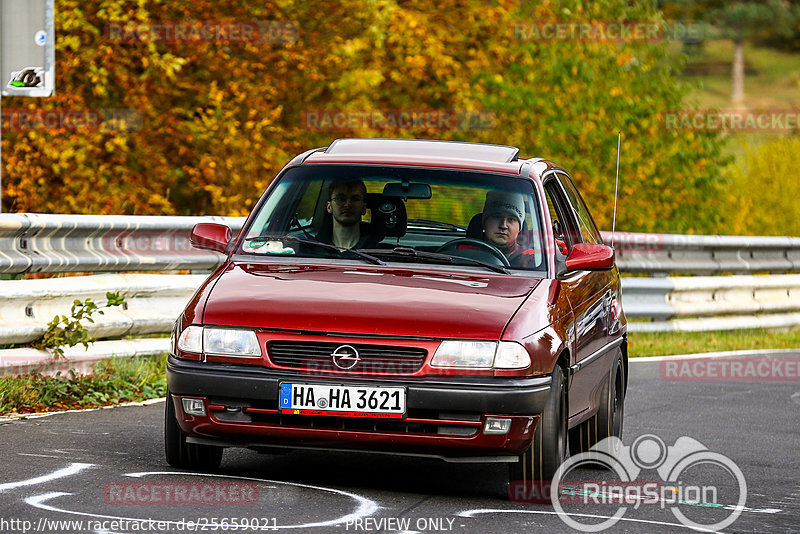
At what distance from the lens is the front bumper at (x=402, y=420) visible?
250 inches

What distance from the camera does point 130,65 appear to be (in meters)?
23.6

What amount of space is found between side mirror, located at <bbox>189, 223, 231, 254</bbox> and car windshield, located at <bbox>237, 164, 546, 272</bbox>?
14 cm

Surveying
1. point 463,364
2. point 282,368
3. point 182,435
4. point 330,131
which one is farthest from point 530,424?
point 330,131

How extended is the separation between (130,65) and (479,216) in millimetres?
16895

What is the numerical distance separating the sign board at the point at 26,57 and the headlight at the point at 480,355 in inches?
200

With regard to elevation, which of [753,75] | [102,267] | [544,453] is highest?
[753,75]

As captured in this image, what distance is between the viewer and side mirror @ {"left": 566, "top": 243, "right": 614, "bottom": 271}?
7.41 m

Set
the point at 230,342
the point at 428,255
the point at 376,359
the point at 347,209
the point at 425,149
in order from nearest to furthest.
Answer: the point at 376,359, the point at 230,342, the point at 428,255, the point at 347,209, the point at 425,149

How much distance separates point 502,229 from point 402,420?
1507 millimetres

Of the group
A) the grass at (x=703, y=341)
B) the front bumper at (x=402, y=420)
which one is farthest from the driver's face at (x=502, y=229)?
the grass at (x=703, y=341)

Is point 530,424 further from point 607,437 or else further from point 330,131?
point 330,131

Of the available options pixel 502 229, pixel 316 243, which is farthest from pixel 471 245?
pixel 316 243

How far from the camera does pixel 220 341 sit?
21.4 ft

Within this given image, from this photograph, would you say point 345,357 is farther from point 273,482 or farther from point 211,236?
point 211,236
